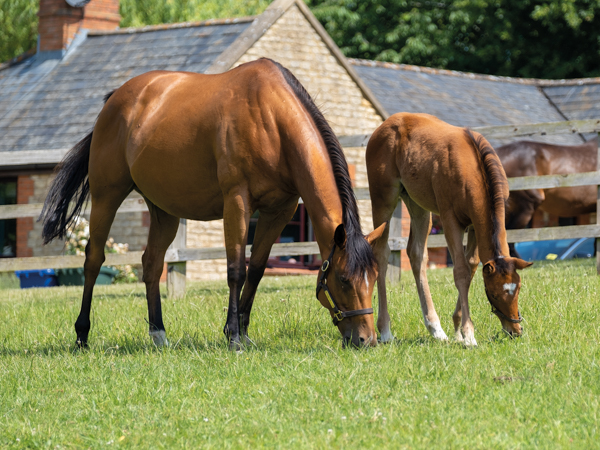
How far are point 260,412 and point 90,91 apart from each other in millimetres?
14915

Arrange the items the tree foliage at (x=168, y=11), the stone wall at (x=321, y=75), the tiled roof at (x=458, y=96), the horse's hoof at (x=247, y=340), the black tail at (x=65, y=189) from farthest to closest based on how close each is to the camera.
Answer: the tree foliage at (x=168, y=11)
the tiled roof at (x=458, y=96)
the stone wall at (x=321, y=75)
the black tail at (x=65, y=189)
the horse's hoof at (x=247, y=340)

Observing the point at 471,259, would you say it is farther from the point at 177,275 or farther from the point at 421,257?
the point at 177,275

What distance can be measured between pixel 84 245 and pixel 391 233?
7.90 meters

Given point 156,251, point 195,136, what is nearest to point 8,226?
point 156,251

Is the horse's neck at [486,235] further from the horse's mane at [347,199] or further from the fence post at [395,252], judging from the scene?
the fence post at [395,252]

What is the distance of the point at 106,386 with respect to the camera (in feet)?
15.2

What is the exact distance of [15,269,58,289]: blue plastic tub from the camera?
51.4ft

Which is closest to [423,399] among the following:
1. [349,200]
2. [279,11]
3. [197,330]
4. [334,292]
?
[334,292]

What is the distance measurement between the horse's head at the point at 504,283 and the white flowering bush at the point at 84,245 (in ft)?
35.8

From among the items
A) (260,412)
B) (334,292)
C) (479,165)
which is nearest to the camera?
(260,412)

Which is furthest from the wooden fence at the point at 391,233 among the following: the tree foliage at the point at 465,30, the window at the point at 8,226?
the tree foliage at the point at 465,30

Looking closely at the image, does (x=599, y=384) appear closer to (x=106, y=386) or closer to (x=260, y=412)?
(x=260, y=412)

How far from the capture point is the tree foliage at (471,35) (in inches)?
1161

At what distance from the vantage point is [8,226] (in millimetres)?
18453
